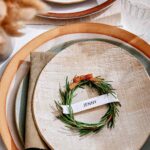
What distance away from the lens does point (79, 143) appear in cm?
50

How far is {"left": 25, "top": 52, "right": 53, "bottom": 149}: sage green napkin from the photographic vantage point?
1.59ft

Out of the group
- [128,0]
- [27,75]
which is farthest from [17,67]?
[128,0]

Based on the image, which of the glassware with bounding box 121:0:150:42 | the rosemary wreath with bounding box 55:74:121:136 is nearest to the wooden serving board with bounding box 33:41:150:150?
the rosemary wreath with bounding box 55:74:121:136

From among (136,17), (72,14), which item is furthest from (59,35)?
(136,17)

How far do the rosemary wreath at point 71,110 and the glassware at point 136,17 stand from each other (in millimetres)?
167

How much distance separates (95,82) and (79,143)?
0.11m

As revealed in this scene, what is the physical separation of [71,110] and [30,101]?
0.22 ft

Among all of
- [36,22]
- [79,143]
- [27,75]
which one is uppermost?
[36,22]

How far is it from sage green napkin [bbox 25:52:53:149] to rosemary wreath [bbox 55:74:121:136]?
0.15 feet

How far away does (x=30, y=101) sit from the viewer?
52cm

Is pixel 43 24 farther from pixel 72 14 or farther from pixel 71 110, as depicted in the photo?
pixel 71 110

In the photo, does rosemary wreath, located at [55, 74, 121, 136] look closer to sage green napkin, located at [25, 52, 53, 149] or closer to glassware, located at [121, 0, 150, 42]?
sage green napkin, located at [25, 52, 53, 149]

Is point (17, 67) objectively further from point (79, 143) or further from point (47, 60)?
point (79, 143)

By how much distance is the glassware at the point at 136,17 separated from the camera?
672 millimetres
